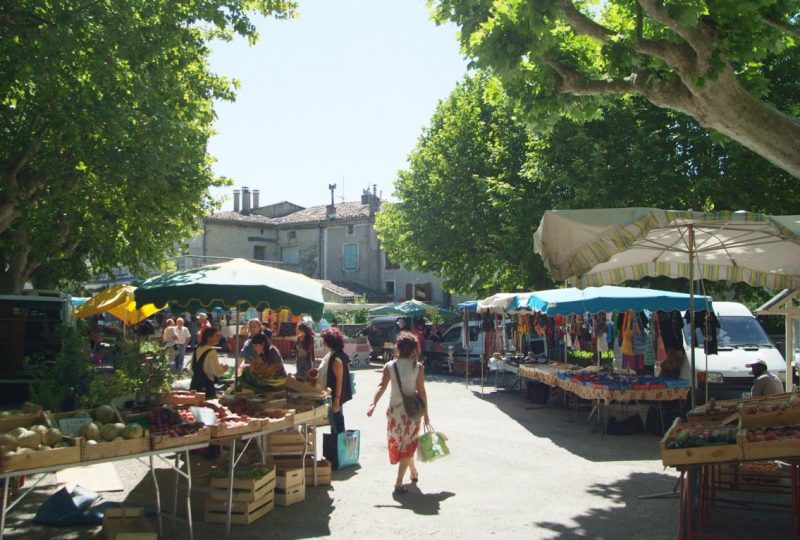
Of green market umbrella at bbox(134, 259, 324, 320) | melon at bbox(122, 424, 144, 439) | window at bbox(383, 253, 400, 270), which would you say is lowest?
melon at bbox(122, 424, 144, 439)

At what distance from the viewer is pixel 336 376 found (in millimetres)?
9055

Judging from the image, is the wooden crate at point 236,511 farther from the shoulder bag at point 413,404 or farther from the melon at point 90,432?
the shoulder bag at point 413,404

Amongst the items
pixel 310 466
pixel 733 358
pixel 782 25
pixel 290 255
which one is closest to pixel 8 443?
pixel 310 466

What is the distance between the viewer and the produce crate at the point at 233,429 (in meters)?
6.42

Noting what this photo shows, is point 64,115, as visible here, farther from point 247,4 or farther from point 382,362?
point 382,362

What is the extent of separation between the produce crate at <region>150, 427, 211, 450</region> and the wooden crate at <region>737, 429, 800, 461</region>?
4293 millimetres

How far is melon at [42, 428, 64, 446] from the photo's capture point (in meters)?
5.40

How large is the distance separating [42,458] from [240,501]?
2083 millimetres

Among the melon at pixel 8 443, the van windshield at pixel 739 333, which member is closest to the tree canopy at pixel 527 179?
the van windshield at pixel 739 333

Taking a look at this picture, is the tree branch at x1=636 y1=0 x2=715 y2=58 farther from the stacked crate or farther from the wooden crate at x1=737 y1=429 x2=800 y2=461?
the stacked crate

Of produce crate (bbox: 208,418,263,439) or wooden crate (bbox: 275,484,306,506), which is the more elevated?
produce crate (bbox: 208,418,263,439)

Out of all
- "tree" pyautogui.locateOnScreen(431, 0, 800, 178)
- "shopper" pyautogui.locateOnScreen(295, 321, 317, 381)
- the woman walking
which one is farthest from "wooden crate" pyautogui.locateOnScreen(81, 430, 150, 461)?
"shopper" pyautogui.locateOnScreen(295, 321, 317, 381)

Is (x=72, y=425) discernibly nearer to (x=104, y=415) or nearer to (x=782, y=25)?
(x=104, y=415)

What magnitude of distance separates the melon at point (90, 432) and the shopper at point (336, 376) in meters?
3.54
